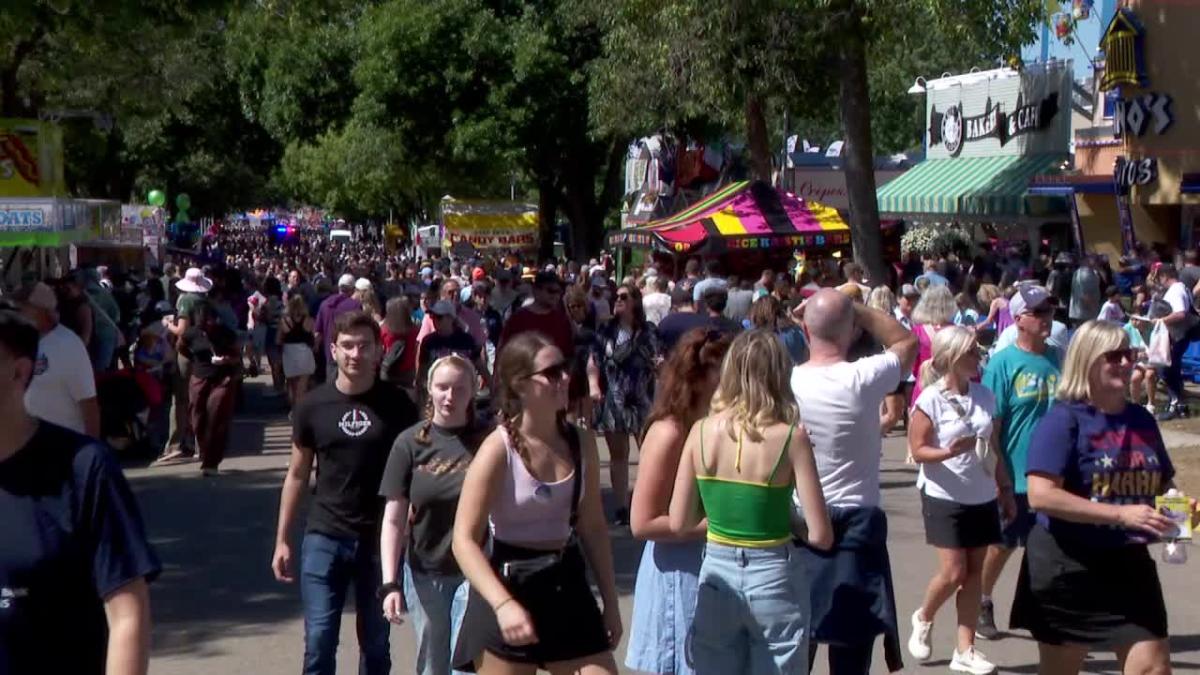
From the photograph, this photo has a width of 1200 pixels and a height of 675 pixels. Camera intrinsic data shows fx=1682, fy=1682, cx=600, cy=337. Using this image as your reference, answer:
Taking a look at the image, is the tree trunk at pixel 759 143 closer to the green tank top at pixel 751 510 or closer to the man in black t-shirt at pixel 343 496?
the man in black t-shirt at pixel 343 496

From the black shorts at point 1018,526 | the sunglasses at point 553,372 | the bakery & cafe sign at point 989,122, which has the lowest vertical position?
the black shorts at point 1018,526

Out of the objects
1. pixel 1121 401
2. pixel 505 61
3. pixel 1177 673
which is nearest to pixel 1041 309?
pixel 1177 673

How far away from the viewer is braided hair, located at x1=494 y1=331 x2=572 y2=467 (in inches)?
195

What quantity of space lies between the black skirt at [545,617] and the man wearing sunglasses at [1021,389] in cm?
328

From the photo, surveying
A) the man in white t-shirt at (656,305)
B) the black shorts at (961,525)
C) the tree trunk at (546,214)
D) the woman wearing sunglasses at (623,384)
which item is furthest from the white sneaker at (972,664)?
the tree trunk at (546,214)

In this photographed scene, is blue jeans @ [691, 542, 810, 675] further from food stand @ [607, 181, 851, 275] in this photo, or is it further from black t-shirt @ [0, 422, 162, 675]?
food stand @ [607, 181, 851, 275]

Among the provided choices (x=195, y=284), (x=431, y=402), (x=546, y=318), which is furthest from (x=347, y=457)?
(x=195, y=284)

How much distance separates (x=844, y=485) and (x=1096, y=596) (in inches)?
36.9

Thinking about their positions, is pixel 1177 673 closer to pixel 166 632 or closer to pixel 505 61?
pixel 166 632

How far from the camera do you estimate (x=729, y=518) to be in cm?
524

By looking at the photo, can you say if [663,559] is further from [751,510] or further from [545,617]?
[545,617]

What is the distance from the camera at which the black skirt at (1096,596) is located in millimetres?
5578

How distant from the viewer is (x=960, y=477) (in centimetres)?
750

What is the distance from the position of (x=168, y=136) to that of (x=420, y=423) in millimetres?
42714
